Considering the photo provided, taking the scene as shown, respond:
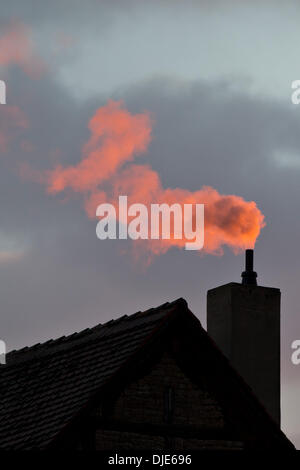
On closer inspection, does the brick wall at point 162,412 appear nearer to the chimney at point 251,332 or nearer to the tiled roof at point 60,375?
the tiled roof at point 60,375

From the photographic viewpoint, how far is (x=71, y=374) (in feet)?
78.5

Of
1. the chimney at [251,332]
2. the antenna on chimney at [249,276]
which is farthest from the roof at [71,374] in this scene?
the antenna on chimney at [249,276]

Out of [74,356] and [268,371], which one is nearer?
[74,356]

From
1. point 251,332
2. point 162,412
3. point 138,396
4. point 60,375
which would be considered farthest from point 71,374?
point 251,332

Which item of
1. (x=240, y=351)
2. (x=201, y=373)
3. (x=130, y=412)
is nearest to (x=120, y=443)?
(x=130, y=412)

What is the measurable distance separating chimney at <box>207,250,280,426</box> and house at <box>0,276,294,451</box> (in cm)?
515

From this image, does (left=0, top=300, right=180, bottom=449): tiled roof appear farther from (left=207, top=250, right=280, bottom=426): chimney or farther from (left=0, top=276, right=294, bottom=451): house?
(left=207, top=250, right=280, bottom=426): chimney

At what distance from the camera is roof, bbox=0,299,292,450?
22578mm

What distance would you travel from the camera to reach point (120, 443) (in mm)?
22750

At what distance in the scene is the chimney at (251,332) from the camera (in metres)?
29.8

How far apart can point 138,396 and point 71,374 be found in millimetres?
1368

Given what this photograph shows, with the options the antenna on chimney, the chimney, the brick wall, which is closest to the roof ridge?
the brick wall
